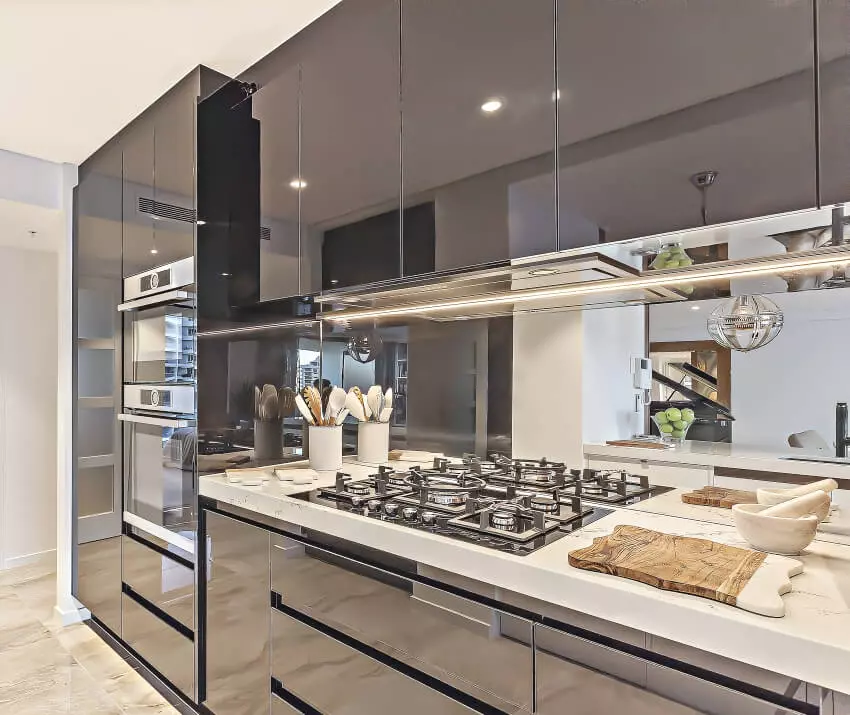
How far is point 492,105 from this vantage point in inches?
60.6

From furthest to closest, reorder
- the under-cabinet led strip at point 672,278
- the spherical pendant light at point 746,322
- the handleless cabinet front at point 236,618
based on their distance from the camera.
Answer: the handleless cabinet front at point 236,618 → the spherical pendant light at point 746,322 → the under-cabinet led strip at point 672,278

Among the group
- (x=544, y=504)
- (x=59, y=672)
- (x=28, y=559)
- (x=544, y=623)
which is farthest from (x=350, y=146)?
(x=28, y=559)

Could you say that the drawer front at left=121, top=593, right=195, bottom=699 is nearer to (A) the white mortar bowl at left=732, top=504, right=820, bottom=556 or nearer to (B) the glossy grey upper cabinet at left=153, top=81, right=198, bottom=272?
(B) the glossy grey upper cabinet at left=153, top=81, right=198, bottom=272

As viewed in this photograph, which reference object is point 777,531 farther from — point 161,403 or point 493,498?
point 161,403

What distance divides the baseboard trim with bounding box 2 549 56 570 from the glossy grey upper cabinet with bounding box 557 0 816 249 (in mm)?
4681

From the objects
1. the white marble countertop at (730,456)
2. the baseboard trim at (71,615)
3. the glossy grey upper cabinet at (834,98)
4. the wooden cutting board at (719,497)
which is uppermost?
the glossy grey upper cabinet at (834,98)

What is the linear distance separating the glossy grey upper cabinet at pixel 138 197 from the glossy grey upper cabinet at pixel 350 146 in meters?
0.85

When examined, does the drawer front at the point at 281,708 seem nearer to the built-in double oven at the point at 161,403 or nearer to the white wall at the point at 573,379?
the built-in double oven at the point at 161,403

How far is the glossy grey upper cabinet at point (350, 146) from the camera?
1.83 metres

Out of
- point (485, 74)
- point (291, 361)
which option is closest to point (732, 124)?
point (485, 74)

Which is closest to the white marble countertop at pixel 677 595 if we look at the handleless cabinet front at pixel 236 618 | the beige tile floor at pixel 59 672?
the handleless cabinet front at pixel 236 618

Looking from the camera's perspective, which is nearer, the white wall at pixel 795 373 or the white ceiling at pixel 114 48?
the white wall at pixel 795 373

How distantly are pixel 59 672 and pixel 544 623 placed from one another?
2.65 metres

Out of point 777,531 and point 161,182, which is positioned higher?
point 161,182
